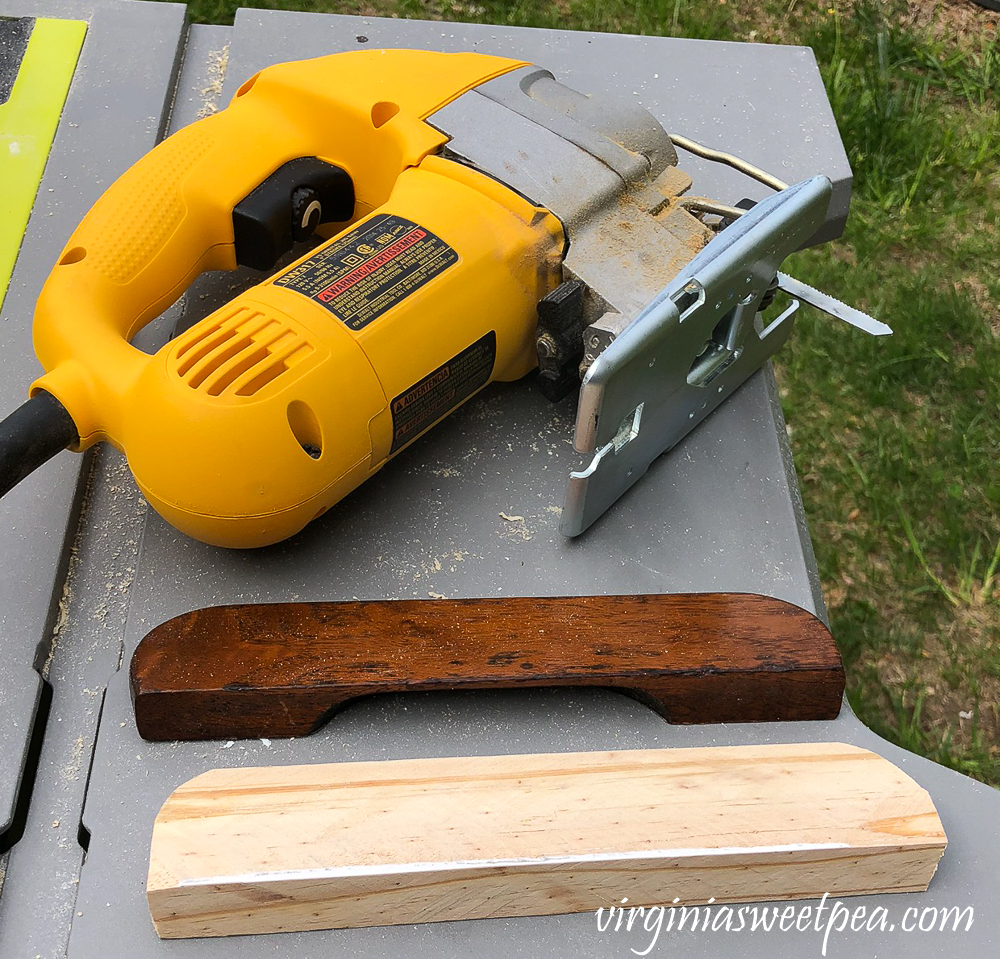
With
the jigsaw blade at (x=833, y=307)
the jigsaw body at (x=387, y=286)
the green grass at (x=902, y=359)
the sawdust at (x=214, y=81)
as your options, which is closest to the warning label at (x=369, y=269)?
the jigsaw body at (x=387, y=286)

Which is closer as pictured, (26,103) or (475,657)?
(475,657)

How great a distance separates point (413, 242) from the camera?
0.92 m

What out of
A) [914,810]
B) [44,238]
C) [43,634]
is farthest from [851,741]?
[44,238]

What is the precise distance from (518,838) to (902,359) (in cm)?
139

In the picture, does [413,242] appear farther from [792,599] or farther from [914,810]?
[914,810]

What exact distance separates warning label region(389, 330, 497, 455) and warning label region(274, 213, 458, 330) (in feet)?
0.23

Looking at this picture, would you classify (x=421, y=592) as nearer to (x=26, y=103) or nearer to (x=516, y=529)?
(x=516, y=529)

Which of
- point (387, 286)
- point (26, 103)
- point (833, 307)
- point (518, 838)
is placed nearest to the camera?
point (518, 838)

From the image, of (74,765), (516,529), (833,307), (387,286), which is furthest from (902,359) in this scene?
(74,765)

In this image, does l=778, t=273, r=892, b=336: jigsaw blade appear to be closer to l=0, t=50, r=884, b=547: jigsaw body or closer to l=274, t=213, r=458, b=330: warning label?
l=0, t=50, r=884, b=547: jigsaw body

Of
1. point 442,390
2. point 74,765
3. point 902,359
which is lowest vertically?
point 902,359

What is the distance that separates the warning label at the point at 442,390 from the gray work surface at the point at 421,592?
0.28 ft

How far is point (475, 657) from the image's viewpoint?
2.81ft

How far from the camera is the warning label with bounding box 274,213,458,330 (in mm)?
875
